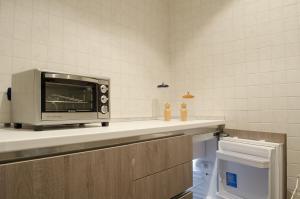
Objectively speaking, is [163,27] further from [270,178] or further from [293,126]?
[270,178]

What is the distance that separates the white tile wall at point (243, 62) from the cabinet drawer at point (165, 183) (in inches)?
29.6

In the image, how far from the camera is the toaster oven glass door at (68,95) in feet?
3.07

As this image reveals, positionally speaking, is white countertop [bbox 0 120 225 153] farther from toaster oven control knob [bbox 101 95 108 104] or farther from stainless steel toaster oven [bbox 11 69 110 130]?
toaster oven control knob [bbox 101 95 108 104]

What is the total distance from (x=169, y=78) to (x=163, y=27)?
0.54 meters

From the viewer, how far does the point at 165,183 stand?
3.76ft

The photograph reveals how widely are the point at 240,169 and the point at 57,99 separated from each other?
1.37 m

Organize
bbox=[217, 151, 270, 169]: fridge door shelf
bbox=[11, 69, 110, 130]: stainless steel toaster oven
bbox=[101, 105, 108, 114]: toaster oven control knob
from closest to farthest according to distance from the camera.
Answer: bbox=[11, 69, 110, 130]: stainless steel toaster oven
bbox=[101, 105, 108, 114]: toaster oven control knob
bbox=[217, 151, 270, 169]: fridge door shelf

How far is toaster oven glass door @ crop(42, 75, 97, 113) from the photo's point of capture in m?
0.94

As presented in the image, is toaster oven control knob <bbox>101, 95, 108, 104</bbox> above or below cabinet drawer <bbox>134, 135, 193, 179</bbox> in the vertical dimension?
above

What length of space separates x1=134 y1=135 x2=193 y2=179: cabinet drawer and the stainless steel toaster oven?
0.29 meters

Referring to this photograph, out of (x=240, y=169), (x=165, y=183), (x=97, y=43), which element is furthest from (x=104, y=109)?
(x=240, y=169)

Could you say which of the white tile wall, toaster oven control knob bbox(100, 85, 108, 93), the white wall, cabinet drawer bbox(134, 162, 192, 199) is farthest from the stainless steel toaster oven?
the white tile wall

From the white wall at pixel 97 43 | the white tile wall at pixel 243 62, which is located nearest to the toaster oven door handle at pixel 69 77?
the white wall at pixel 97 43

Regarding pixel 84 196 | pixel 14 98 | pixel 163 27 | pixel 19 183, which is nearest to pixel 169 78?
pixel 163 27
